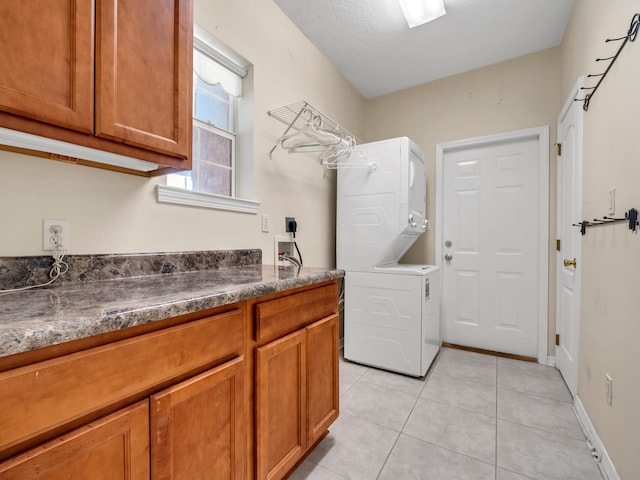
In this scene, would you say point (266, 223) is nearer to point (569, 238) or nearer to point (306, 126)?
point (306, 126)

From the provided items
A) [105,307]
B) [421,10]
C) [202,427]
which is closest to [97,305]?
[105,307]

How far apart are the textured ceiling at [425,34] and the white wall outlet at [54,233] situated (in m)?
2.07

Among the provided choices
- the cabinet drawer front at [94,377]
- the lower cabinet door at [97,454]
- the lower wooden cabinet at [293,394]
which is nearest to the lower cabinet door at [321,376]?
the lower wooden cabinet at [293,394]

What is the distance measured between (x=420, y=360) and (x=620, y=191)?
163cm

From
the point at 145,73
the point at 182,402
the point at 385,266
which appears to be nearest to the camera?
the point at 182,402

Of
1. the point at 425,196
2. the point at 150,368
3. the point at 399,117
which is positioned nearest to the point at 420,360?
the point at 425,196

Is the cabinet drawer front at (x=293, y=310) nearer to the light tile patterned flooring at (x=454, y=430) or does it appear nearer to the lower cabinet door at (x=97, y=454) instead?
the lower cabinet door at (x=97, y=454)

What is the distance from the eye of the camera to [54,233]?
1085mm

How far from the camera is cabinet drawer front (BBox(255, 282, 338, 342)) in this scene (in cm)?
111

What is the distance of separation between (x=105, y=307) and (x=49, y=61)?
728 mm

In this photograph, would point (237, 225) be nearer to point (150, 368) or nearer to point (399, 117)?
point (150, 368)

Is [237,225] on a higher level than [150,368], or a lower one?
higher

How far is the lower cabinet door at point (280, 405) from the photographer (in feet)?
3.60

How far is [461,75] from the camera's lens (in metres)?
3.01
